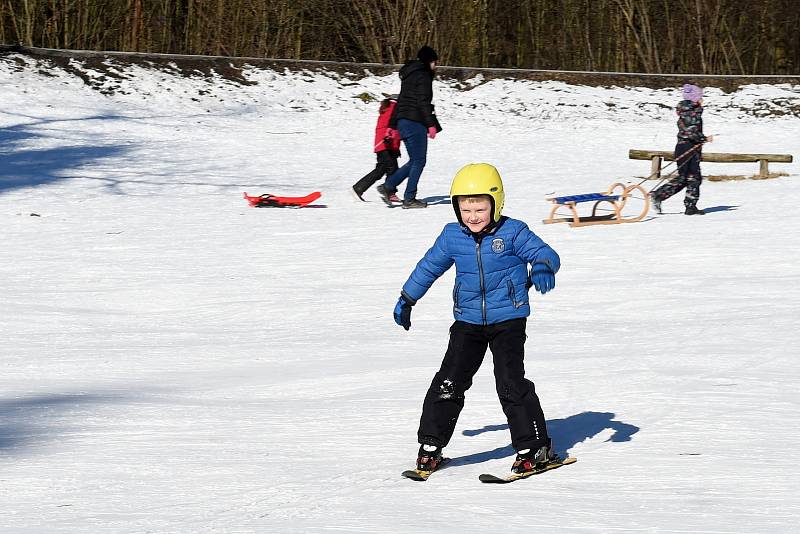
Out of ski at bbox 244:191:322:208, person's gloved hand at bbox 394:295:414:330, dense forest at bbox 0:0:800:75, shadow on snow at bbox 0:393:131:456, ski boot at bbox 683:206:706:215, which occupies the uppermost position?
dense forest at bbox 0:0:800:75

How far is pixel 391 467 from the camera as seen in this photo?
17.8 feet

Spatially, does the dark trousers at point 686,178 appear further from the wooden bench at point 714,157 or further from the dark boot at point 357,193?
the dark boot at point 357,193

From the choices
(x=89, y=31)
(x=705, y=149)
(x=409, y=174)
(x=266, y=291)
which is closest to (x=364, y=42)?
(x=89, y=31)

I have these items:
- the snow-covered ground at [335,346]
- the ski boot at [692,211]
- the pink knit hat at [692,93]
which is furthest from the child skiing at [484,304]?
the ski boot at [692,211]

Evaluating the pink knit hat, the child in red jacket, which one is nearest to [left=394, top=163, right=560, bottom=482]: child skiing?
the pink knit hat

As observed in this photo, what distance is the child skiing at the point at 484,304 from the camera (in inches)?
200

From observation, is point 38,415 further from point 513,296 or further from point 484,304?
point 513,296

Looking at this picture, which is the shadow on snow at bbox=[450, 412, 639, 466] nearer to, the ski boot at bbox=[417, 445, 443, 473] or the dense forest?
the ski boot at bbox=[417, 445, 443, 473]

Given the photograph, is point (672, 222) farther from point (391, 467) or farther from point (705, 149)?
point (391, 467)

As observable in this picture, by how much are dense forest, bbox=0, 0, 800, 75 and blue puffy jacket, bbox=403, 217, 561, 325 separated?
66.5 feet

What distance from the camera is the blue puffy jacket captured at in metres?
5.11

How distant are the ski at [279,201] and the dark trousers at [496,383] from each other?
32.0 ft

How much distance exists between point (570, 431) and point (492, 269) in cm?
134

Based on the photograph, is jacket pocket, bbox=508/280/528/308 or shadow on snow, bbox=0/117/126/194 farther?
shadow on snow, bbox=0/117/126/194
